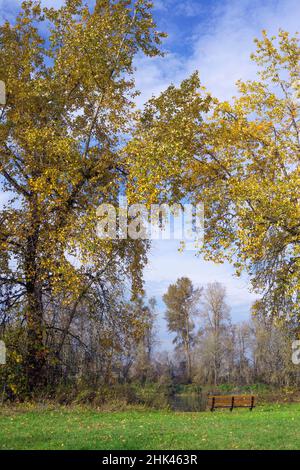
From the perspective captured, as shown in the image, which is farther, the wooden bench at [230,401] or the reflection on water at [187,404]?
the reflection on water at [187,404]

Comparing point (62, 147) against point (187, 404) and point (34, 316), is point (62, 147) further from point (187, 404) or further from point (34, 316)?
point (187, 404)

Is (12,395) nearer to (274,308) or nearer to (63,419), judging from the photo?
(63,419)

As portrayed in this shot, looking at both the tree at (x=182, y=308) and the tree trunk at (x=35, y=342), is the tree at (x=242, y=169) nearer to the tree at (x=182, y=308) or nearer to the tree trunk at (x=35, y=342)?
the tree trunk at (x=35, y=342)

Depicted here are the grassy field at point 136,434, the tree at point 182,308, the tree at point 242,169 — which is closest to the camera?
the grassy field at point 136,434

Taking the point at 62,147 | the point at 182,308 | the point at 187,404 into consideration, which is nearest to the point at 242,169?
the point at 62,147

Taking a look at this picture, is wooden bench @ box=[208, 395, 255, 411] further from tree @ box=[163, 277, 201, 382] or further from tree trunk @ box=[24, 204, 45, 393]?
tree @ box=[163, 277, 201, 382]

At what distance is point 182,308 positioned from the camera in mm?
60781

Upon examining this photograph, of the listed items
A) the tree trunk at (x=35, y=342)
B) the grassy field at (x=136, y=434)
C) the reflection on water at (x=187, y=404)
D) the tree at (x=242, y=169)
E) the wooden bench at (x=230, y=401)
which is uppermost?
the tree at (x=242, y=169)

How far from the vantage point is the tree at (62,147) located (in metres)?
18.4

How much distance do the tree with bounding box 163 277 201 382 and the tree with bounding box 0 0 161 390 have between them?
40255 millimetres

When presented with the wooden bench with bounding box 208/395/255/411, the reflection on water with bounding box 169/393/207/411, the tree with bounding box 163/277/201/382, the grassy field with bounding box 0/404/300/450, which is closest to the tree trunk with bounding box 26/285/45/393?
the grassy field with bounding box 0/404/300/450

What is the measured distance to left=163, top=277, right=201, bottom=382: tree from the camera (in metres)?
60.5

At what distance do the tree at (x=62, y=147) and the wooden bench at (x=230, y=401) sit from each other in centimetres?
567

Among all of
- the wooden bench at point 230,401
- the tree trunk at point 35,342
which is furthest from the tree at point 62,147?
the wooden bench at point 230,401
